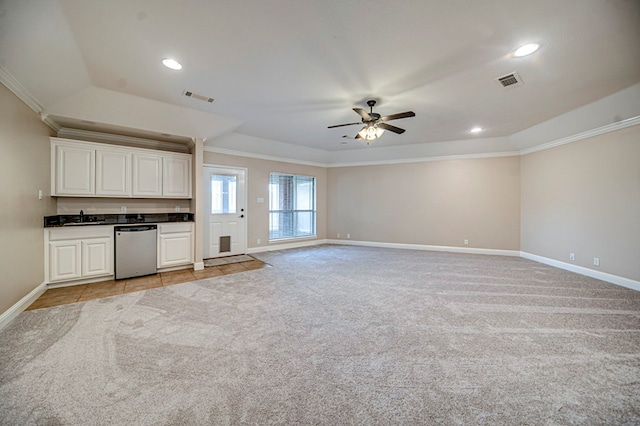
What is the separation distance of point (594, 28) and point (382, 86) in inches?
76.1

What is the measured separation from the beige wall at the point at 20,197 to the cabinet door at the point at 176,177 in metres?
1.53

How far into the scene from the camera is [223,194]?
20.0 feet

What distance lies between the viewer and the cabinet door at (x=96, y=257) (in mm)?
3933

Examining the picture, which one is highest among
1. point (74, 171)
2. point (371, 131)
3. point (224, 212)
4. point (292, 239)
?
point (371, 131)

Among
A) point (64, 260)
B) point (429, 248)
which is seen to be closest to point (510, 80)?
point (429, 248)

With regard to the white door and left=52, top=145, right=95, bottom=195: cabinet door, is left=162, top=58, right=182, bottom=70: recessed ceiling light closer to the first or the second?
left=52, top=145, right=95, bottom=195: cabinet door

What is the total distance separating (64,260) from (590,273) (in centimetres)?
841

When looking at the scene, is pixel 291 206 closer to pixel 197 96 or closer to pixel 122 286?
pixel 197 96

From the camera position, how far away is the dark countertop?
12.8 ft

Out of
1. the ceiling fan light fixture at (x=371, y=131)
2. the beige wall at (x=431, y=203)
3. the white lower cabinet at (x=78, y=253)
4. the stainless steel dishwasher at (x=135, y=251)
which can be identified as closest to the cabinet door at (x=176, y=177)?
the stainless steel dishwasher at (x=135, y=251)

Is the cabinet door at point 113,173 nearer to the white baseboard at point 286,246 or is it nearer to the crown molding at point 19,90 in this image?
the crown molding at point 19,90

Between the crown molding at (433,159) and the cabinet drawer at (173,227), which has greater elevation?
the crown molding at (433,159)

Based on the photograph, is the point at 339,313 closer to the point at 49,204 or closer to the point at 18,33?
the point at 18,33

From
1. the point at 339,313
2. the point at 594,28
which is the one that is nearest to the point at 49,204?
the point at 339,313
